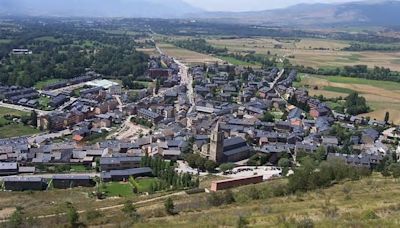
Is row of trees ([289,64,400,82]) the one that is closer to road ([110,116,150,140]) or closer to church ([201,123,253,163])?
road ([110,116,150,140])

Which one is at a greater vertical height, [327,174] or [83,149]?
[327,174]

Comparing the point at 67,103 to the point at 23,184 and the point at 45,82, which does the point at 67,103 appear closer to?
the point at 45,82

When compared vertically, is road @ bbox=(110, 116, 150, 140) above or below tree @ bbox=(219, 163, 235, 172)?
below

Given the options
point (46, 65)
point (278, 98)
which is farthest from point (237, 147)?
point (46, 65)

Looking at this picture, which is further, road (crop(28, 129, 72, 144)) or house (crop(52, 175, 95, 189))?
road (crop(28, 129, 72, 144))

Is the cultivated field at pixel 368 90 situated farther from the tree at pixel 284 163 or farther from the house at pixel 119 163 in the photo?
the house at pixel 119 163

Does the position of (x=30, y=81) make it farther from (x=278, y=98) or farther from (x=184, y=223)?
(x=184, y=223)

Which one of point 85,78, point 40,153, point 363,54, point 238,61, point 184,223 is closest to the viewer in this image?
point 184,223

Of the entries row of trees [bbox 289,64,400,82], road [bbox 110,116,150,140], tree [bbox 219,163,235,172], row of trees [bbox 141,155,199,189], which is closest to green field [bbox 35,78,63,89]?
road [bbox 110,116,150,140]
